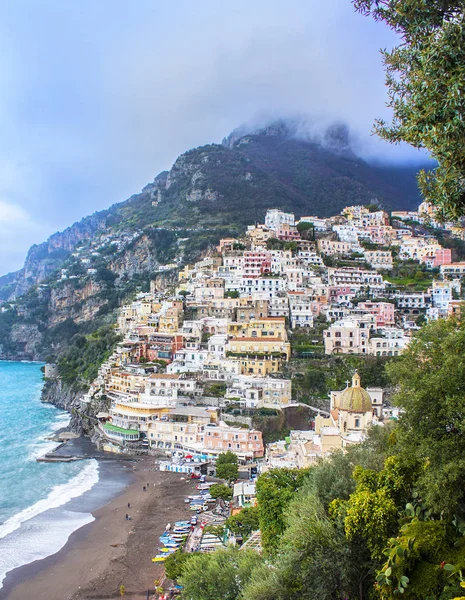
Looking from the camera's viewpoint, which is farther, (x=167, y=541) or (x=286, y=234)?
(x=286, y=234)

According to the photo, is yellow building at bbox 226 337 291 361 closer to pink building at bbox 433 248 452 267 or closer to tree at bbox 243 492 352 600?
pink building at bbox 433 248 452 267

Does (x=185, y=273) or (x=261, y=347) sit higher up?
(x=185, y=273)

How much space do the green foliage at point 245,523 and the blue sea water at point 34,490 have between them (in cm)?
991

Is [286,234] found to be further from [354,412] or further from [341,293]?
[354,412]

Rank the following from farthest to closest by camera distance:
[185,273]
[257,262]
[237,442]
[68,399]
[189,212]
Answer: [189,212] < [185,273] < [257,262] < [68,399] < [237,442]

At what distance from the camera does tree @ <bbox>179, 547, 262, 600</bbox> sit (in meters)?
13.4

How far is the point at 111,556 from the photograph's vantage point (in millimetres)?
24312

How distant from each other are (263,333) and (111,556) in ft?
102

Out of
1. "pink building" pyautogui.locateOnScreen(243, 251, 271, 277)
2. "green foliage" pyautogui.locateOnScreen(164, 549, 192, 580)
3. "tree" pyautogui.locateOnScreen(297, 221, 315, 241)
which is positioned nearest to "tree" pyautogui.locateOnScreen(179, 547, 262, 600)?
"green foliage" pyautogui.locateOnScreen(164, 549, 192, 580)

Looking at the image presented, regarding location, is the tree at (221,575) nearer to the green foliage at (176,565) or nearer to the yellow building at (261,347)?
the green foliage at (176,565)

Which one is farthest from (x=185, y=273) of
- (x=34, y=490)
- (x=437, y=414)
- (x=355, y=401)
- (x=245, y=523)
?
(x=437, y=414)

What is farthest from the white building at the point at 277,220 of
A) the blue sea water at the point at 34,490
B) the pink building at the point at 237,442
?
the pink building at the point at 237,442

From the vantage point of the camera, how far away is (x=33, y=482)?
112 ft

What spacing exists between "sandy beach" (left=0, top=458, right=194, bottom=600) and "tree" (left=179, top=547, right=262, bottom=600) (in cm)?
737
